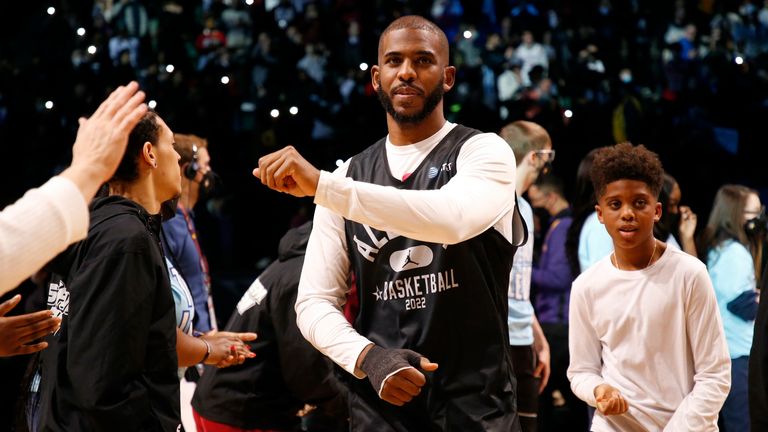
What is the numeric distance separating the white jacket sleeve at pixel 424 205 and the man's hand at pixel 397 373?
34 cm

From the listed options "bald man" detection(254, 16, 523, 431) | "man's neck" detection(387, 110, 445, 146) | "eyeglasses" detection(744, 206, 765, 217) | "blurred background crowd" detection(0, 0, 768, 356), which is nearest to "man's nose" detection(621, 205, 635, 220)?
"bald man" detection(254, 16, 523, 431)

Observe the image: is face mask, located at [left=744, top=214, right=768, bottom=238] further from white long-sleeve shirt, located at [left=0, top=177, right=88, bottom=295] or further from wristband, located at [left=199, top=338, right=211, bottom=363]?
white long-sleeve shirt, located at [left=0, top=177, right=88, bottom=295]

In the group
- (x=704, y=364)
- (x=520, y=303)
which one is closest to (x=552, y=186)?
(x=520, y=303)

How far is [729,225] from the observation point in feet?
17.3

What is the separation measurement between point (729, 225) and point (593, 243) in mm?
1032

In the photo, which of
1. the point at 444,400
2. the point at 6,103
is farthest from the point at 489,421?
the point at 6,103

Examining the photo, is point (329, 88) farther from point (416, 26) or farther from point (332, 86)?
point (416, 26)

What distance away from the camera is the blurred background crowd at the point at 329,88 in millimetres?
9812

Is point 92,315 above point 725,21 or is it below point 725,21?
below

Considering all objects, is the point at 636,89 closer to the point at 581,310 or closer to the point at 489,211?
the point at 581,310

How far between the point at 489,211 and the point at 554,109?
7.62 metres

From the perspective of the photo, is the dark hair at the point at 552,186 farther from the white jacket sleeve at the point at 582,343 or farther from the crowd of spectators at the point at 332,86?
the crowd of spectators at the point at 332,86

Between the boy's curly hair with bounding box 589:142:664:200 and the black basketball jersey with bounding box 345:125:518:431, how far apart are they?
73 centimetres

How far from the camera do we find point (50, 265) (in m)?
2.74
